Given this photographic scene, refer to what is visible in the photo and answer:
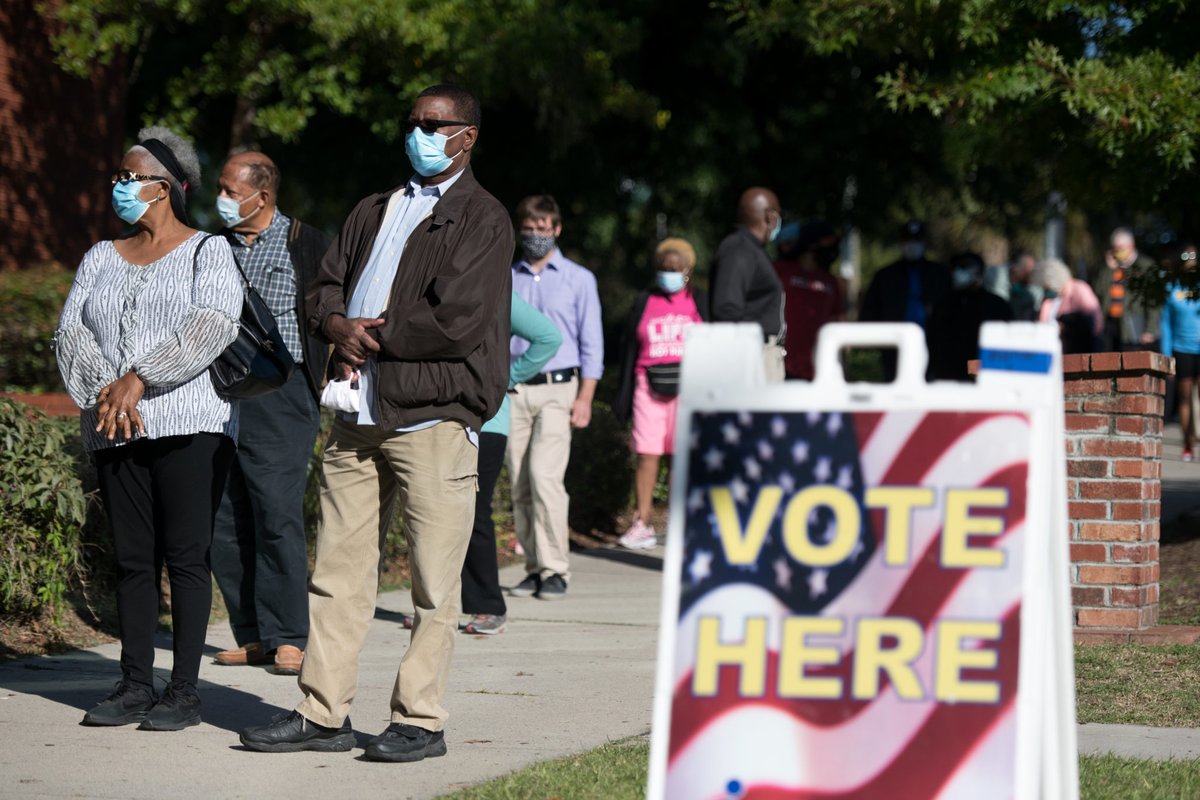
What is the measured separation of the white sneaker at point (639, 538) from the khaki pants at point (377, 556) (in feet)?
18.1

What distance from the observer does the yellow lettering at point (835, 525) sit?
3252 millimetres

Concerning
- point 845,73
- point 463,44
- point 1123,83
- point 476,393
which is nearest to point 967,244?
point 845,73

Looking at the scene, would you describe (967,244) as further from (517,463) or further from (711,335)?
(711,335)

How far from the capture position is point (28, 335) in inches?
447

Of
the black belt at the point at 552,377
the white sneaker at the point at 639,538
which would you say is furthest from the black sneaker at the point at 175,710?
the white sneaker at the point at 639,538

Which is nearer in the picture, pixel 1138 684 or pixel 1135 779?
pixel 1135 779

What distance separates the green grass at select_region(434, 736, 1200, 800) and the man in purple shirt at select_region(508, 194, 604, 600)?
344cm

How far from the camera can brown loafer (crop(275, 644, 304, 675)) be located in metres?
6.21

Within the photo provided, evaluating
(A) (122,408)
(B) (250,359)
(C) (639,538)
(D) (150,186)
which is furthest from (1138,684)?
(C) (639,538)

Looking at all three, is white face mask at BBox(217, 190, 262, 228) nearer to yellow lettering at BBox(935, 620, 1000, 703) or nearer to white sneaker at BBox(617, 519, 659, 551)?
yellow lettering at BBox(935, 620, 1000, 703)

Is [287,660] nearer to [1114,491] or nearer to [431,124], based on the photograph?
[431,124]

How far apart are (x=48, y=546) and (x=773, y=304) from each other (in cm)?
379

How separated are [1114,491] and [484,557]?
270cm

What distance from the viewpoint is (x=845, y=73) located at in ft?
57.4
